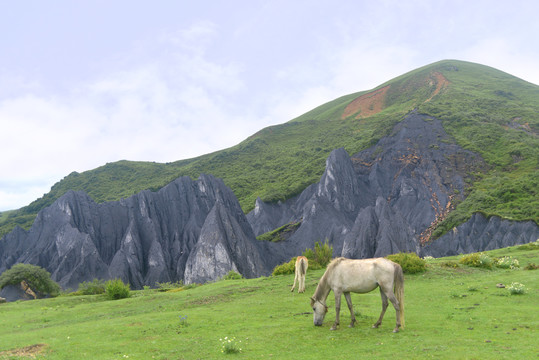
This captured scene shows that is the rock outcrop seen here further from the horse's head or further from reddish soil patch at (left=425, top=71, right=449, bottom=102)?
reddish soil patch at (left=425, top=71, right=449, bottom=102)

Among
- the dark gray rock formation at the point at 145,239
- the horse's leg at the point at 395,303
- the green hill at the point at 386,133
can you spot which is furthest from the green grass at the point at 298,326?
the green hill at the point at 386,133

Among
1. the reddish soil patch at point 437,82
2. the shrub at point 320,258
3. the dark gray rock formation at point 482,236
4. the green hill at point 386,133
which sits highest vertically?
the reddish soil patch at point 437,82

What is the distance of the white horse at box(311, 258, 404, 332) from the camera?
1312cm

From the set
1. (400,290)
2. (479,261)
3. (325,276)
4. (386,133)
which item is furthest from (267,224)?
(400,290)

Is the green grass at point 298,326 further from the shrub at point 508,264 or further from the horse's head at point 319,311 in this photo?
the shrub at point 508,264

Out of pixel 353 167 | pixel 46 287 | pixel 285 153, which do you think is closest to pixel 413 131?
pixel 353 167

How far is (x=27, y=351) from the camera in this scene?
14211 millimetres

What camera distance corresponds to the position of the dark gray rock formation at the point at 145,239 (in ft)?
230

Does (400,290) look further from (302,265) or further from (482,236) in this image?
(482,236)

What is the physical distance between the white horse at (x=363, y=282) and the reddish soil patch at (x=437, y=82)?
16462 centimetres

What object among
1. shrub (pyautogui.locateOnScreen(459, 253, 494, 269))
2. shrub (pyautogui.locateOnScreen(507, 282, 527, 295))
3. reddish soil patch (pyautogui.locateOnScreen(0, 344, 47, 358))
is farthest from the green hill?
reddish soil patch (pyautogui.locateOnScreen(0, 344, 47, 358))

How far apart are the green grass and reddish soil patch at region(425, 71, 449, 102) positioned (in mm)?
158087

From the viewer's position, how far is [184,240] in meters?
81.8

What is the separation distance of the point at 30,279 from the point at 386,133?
3817 inches
